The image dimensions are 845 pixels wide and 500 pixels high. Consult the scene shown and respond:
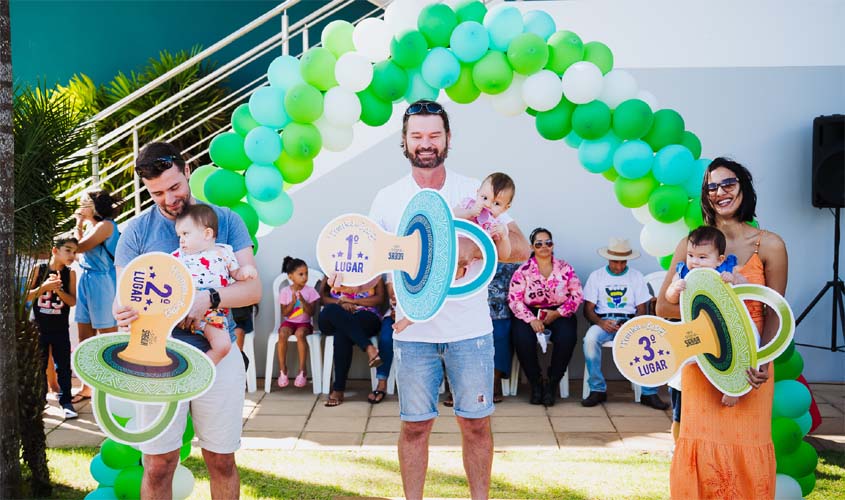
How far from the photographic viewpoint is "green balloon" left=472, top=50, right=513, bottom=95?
3670 millimetres

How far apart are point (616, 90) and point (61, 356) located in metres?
4.12

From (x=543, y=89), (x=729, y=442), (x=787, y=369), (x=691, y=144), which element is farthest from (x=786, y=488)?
(x=543, y=89)

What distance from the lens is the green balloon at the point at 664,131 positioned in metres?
3.71

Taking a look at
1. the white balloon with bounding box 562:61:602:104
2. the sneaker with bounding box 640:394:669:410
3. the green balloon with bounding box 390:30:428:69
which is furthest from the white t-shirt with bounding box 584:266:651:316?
the green balloon with bounding box 390:30:428:69

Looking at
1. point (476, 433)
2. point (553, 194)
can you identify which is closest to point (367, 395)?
point (553, 194)

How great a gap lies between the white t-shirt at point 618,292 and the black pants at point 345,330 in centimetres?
159

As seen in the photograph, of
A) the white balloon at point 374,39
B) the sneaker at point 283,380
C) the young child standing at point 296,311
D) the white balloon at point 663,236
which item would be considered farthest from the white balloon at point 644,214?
the sneaker at point 283,380

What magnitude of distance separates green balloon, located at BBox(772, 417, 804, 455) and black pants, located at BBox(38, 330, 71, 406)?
4368 millimetres

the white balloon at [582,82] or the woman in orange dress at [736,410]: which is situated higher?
the white balloon at [582,82]

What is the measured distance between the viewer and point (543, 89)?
3689mm

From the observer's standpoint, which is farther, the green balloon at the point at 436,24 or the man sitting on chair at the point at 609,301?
the man sitting on chair at the point at 609,301

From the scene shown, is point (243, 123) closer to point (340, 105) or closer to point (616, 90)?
point (340, 105)

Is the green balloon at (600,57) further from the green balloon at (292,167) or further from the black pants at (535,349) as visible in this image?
the black pants at (535,349)

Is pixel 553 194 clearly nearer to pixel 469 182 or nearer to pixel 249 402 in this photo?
pixel 249 402
